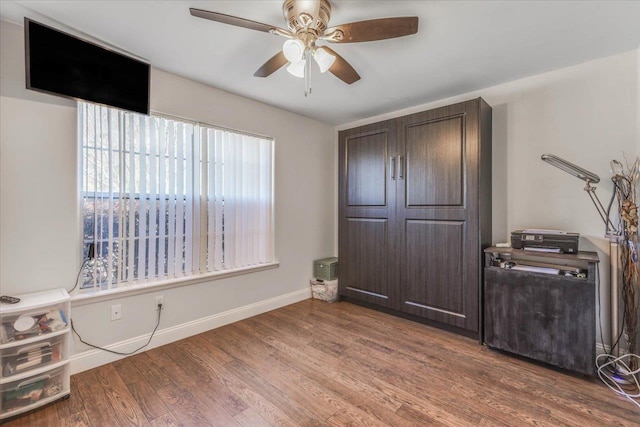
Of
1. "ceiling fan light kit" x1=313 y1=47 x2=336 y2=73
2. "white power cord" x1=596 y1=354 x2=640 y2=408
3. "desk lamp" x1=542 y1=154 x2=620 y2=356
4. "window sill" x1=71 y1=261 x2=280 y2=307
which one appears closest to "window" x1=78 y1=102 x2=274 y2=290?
"window sill" x1=71 y1=261 x2=280 y2=307

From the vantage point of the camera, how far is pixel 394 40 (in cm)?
197

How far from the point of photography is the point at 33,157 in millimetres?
1881

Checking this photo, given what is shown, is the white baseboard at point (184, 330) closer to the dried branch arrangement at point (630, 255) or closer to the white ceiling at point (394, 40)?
the white ceiling at point (394, 40)

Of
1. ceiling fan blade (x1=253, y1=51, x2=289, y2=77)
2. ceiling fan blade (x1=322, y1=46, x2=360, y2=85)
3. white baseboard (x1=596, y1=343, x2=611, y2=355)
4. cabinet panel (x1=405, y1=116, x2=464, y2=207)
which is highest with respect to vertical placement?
ceiling fan blade (x1=253, y1=51, x2=289, y2=77)

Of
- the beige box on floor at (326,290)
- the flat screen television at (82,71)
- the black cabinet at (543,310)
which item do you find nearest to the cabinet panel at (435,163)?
the black cabinet at (543,310)

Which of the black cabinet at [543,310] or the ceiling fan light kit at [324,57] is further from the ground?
the ceiling fan light kit at [324,57]

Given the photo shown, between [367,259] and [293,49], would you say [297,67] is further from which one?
[367,259]

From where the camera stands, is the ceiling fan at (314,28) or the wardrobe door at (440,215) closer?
the ceiling fan at (314,28)

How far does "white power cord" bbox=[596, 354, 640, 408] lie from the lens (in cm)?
181

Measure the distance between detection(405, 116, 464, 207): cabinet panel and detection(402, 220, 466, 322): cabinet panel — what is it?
0.25 metres

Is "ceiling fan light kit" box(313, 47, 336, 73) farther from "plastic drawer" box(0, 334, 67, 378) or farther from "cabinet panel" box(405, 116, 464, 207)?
"plastic drawer" box(0, 334, 67, 378)

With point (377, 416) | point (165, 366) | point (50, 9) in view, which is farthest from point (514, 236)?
point (50, 9)

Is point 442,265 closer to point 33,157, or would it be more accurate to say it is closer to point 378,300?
point 378,300

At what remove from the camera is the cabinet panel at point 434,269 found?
2605 mm
